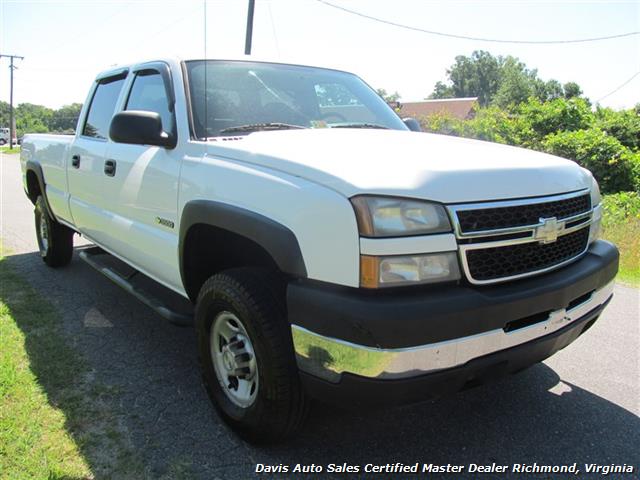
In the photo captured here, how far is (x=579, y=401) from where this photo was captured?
9.73 ft

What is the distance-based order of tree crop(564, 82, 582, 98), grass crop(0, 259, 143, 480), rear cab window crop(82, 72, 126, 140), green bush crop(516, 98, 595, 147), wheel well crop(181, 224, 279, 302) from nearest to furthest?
1. grass crop(0, 259, 143, 480)
2. wheel well crop(181, 224, 279, 302)
3. rear cab window crop(82, 72, 126, 140)
4. green bush crop(516, 98, 595, 147)
5. tree crop(564, 82, 582, 98)

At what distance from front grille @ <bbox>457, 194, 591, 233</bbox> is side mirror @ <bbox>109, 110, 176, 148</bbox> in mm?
1737

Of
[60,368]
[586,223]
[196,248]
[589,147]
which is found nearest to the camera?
[586,223]

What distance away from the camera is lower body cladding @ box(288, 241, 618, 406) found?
1834mm

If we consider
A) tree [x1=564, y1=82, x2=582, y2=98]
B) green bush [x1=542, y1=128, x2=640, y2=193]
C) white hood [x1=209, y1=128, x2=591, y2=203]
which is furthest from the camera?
tree [x1=564, y1=82, x2=582, y2=98]

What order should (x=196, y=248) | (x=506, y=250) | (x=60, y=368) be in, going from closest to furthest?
1. (x=506, y=250)
2. (x=196, y=248)
3. (x=60, y=368)

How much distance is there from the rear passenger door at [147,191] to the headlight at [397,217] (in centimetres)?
136

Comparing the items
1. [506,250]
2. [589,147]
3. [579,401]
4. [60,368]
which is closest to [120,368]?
[60,368]

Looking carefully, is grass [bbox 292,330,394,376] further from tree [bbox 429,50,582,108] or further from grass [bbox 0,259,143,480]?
tree [bbox 429,50,582,108]

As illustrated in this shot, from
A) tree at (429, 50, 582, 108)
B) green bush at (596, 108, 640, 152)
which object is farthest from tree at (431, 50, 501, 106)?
green bush at (596, 108, 640, 152)

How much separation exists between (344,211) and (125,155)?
7.00 ft

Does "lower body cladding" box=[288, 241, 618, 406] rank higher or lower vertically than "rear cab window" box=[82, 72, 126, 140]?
lower

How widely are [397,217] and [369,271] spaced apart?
0.23 meters

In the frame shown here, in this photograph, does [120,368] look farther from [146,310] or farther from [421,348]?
[421,348]
